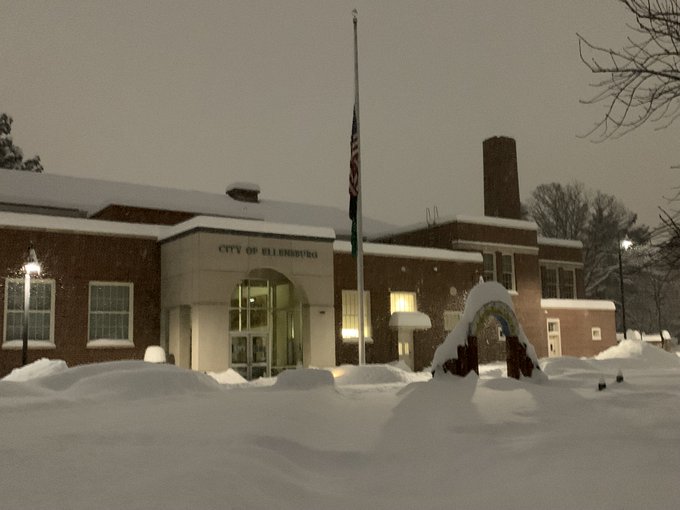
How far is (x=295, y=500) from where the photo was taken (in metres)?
6.71

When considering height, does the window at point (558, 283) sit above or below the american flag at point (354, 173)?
below

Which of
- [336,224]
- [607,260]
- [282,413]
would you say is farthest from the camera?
[607,260]

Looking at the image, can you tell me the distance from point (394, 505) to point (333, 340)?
65.2 feet

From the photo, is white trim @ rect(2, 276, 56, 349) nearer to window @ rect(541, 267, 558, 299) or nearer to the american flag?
the american flag

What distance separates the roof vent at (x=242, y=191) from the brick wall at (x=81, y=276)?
38.9 ft

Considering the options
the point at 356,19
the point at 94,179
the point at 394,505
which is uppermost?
the point at 356,19

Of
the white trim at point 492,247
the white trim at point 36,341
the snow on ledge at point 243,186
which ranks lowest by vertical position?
the white trim at point 36,341

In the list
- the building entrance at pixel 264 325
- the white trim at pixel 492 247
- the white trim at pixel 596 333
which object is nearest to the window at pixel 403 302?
the white trim at pixel 492 247

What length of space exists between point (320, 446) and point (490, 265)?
28.7 metres

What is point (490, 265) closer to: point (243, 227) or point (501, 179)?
point (501, 179)

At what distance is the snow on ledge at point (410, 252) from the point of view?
1172 inches

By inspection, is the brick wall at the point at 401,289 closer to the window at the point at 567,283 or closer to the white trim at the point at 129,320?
the white trim at the point at 129,320

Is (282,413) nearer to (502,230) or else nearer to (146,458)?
(146,458)

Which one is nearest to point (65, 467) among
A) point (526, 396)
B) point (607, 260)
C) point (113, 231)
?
point (526, 396)
